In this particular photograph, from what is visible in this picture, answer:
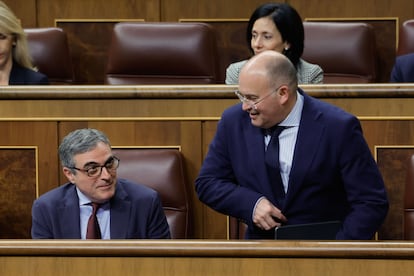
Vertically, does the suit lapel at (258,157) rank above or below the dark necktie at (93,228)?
above

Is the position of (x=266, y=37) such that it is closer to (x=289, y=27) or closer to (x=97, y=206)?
(x=289, y=27)

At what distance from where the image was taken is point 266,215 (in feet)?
4.18

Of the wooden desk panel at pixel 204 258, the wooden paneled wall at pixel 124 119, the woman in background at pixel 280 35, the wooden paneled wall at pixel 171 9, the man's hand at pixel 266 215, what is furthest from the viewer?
the wooden paneled wall at pixel 171 9

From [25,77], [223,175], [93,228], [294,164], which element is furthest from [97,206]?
[25,77]

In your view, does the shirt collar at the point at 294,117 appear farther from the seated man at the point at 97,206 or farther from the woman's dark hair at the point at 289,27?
the woman's dark hair at the point at 289,27

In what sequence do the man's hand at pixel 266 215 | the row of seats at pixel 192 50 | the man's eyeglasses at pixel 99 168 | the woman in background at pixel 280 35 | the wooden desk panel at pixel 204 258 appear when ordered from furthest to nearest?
1. the row of seats at pixel 192 50
2. the woman in background at pixel 280 35
3. the man's eyeglasses at pixel 99 168
4. the man's hand at pixel 266 215
5. the wooden desk panel at pixel 204 258

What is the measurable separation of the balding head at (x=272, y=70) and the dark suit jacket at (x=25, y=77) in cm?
A: 64

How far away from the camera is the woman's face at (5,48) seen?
1828 mm

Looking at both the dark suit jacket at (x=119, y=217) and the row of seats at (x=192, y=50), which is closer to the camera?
the dark suit jacket at (x=119, y=217)

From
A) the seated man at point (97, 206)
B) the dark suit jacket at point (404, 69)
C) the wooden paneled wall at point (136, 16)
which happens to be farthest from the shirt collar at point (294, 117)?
the wooden paneled wall at point (136, 16)

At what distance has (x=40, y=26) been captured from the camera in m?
2.25

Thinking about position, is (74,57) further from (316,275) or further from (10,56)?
(316,275)

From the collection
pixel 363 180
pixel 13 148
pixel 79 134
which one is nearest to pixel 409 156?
pixel 363 180

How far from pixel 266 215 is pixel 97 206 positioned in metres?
0.27
